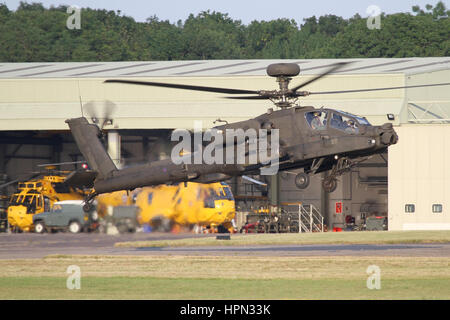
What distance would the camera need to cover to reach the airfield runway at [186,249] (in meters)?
31.8

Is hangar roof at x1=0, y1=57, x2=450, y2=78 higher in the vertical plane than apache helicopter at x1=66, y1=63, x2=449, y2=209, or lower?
higher

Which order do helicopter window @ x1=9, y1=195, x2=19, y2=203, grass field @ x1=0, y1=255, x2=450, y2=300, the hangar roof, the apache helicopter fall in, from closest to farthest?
grass field @ x1=0, y1=255, x2=450, y2=300
the apache helicopter
helicopter window @ x1=9, y1=195, x2=19, y2=203
the hangar roof

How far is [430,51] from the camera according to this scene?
11206 cm

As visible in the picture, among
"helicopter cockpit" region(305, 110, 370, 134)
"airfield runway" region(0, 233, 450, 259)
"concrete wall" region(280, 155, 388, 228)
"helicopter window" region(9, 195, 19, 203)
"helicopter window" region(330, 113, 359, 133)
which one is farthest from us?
"concrete wall" region(280, 155, 388, 228)

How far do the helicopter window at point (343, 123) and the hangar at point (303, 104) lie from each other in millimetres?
20801

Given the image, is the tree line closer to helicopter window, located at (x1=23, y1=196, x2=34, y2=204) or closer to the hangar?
the hangar

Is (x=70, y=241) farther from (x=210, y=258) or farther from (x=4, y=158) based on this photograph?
(x=4, y=158)

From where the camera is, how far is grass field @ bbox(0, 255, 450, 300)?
21156 millimetres

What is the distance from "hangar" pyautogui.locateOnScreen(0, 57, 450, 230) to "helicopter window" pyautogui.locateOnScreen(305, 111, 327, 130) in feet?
66.6

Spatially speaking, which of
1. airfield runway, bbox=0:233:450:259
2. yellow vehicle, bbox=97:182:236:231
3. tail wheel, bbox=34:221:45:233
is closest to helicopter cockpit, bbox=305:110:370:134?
airfield runway, bbox=0:233:450:259

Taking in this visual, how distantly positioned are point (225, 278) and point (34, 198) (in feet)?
105

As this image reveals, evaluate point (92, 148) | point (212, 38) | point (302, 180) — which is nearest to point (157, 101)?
point (92, 148)

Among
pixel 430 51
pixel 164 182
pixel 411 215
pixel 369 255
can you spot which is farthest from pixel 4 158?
pixel 430 51
